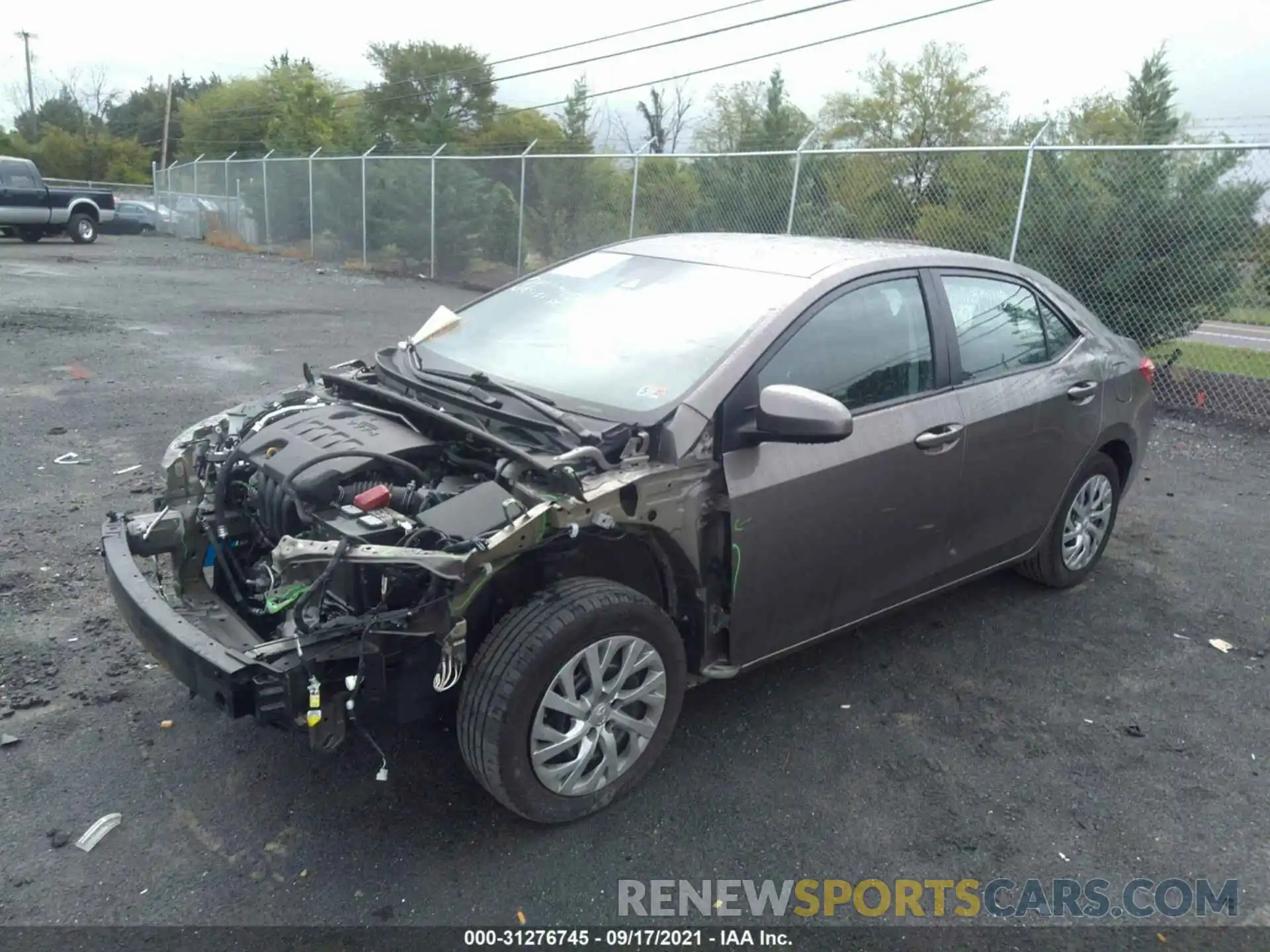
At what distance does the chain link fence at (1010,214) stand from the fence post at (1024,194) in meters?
0.02

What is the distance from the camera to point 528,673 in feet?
8.97

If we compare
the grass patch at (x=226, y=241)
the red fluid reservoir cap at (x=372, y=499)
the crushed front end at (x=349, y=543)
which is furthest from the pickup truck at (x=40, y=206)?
the red fluid reservoir cap at (x=372, y=499)

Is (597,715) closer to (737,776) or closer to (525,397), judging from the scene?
(737,776)

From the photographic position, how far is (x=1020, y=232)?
383 inches

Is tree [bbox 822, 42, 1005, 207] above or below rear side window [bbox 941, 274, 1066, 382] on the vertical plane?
above

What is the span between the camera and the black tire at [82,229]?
25625mm

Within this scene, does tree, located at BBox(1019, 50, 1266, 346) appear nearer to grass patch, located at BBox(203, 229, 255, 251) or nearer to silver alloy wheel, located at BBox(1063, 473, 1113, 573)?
silver alloy wheel, located at BBox(1063, 473, 1113, 573)

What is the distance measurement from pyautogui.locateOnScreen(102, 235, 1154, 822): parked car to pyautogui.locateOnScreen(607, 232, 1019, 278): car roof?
2 cm

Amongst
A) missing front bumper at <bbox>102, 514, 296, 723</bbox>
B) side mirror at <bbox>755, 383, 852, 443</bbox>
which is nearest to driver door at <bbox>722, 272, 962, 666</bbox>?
side mirror at <bbox>755, 383, 852, 443</bbox>

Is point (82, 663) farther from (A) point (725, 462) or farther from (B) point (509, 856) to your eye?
(A) point (725, 462)

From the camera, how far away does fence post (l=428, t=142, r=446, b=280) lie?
1853 cm

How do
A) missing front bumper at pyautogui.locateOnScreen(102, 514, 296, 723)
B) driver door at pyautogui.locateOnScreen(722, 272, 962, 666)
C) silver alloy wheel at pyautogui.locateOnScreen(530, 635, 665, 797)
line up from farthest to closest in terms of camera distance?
driver door at pyautogui.locateOnScreen(722, 272, 962, 666) < silver alloy wheel at pyautogui.locateOnScreen(530, 635, 665, 797) < missing front bumper at pyautogui.locateOnScreen(102, 514, 296, 723)

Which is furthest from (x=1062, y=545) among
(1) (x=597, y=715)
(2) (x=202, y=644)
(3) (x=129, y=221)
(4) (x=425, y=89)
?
(4) (x=425, y=89)

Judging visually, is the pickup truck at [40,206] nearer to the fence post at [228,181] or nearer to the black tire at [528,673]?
the fence post at [228,181]
